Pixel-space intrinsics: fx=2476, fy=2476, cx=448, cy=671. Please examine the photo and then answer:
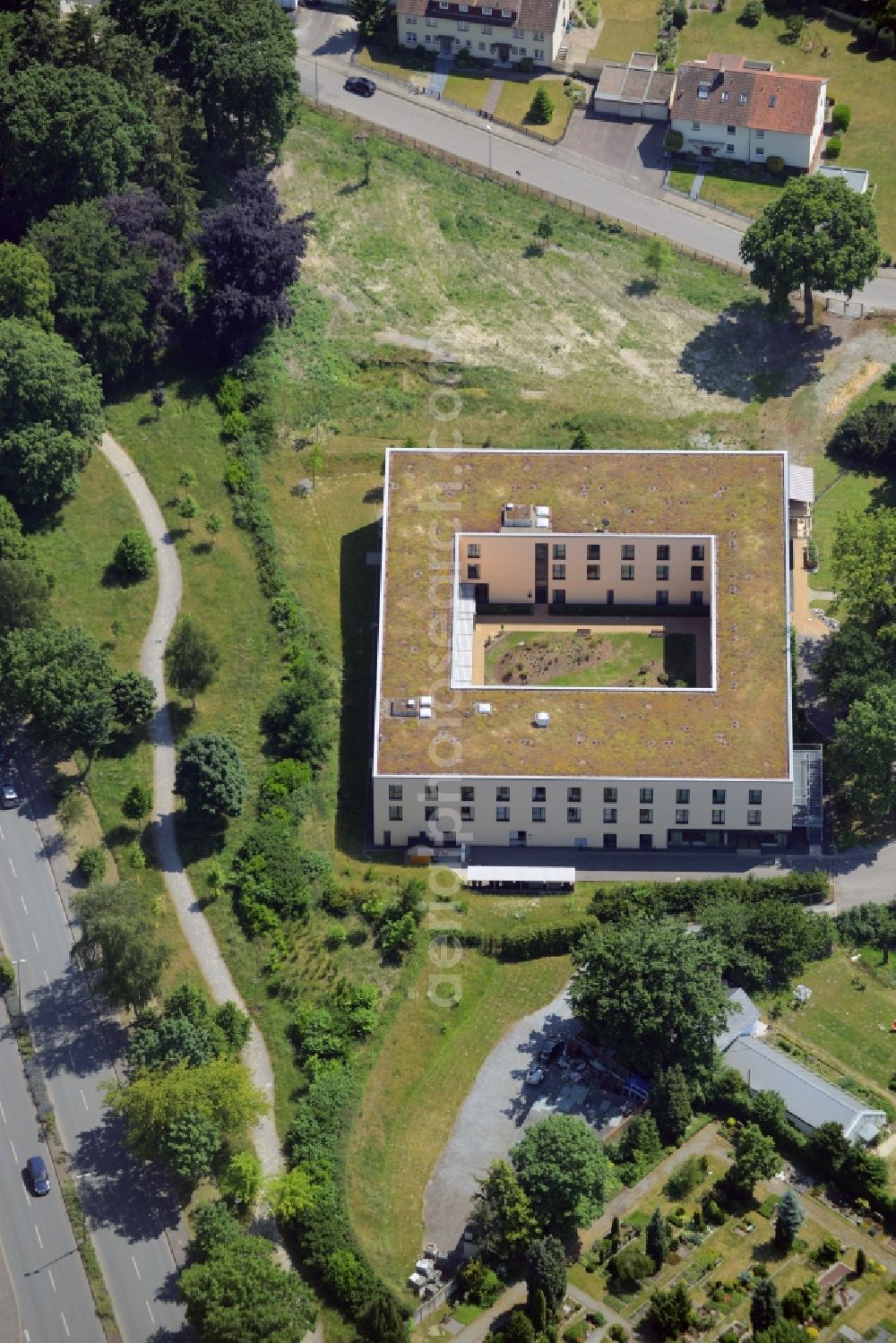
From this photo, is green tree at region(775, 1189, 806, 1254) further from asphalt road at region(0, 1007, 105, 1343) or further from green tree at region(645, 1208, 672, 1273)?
asphalt road at region(0, 1007, 105, 1343)

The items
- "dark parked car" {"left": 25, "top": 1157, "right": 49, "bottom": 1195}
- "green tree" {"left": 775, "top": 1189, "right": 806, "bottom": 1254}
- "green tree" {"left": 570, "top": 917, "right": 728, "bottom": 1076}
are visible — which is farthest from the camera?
"green tree" {"left": 570, "top": 917, "right": 728, "bottom": 1076}

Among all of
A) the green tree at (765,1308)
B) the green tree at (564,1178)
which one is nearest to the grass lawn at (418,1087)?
the green tree at (564,1178)

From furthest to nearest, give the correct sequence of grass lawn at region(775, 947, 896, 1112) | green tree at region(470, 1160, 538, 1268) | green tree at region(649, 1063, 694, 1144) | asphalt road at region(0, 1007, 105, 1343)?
grass lawn at region(775, 947, 896, 1112) < green tree at region(649, 1063, 694, 1144) < asphalt road at region(0, 1007, 105, 1343) < green tree at region(470, 1160, 538, 1268)

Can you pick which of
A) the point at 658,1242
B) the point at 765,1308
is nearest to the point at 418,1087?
the point at 658,1242

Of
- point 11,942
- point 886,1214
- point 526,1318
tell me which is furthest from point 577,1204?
point 11,942

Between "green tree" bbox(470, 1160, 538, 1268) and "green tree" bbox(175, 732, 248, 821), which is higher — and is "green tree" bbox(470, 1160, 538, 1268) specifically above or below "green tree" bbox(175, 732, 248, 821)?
below

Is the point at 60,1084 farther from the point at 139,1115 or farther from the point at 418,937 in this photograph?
the point at 418,937

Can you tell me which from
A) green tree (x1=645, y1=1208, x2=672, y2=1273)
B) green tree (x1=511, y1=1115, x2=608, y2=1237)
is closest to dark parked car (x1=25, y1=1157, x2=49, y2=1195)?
green tree (x1=511, y1=1115, x2=608, y2=1237)
